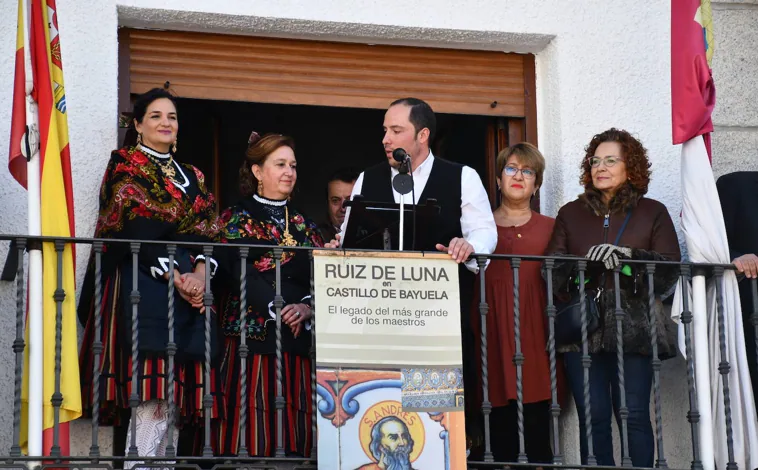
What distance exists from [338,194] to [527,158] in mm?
1324

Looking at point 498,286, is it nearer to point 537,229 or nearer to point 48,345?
point 537,229

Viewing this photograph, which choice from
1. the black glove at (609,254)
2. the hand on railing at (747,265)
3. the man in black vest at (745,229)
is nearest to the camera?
the black glove at (609,254)

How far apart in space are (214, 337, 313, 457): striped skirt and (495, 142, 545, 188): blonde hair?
1533mm

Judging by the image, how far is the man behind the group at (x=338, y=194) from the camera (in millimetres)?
8766

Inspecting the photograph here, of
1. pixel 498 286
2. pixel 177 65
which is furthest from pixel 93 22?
pixel 498 286

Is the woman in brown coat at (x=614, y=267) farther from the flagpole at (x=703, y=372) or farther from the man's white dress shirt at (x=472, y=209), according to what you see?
the man's white dress shirt at (x=472, y=209)

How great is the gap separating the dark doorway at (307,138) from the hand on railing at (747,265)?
6.11 ft

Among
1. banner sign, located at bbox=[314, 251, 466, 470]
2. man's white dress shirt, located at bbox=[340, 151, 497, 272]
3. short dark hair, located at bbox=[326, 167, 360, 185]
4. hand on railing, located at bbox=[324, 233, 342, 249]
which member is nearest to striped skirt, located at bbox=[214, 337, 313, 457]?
banner sign, located at bbox=[314, 251, 466, 470]

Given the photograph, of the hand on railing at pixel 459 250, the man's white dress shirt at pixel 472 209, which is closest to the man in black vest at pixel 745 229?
the man's white dress shirt at pixel 472 209

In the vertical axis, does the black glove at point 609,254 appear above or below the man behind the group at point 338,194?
below

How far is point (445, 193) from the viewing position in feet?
25.1

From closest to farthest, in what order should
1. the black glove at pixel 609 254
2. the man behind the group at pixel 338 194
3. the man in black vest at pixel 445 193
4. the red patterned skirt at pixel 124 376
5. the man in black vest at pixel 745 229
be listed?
the red patterned skirt at pixel 124 376 → the black glove at pixel 609 254 → the man in black vest at pixel 445 193 → the man in black vest at pixel 745 229 → the man behind the group at pixel 338 194

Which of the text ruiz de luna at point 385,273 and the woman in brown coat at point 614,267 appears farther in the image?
the woman in brown coat at point 614,267

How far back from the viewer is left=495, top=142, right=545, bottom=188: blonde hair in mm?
8047
